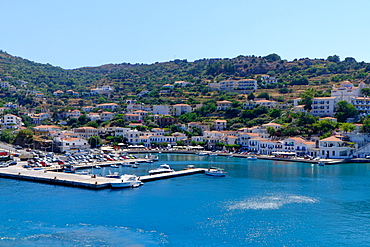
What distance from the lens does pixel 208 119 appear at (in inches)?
4077

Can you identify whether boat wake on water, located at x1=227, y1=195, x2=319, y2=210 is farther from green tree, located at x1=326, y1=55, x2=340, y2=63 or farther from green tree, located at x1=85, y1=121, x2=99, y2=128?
green tree, located at x1=326, y1=55, x2=340, y2=63

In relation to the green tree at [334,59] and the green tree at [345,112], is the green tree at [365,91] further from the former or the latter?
the green tree at [334,59]

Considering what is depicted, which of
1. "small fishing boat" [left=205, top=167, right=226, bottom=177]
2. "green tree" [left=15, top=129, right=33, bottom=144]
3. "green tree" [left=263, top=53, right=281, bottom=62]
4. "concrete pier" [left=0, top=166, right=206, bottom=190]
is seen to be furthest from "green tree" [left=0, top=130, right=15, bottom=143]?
"green tree" [left=263, top=53, right=281, bottom=62]

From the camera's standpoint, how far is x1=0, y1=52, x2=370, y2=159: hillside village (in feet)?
253

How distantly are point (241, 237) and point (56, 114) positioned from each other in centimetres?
9456

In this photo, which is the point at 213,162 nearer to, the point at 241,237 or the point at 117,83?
the point at 241,237

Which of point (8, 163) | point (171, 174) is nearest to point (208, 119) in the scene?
point (171, 174)

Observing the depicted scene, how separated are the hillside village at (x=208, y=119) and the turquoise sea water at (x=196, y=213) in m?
27.1

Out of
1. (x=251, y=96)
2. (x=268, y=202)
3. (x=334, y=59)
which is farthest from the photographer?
(x=334, y=59)

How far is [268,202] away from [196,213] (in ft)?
24.5

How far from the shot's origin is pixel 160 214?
111 ft

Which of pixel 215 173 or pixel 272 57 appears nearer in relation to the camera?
pixel 215 173

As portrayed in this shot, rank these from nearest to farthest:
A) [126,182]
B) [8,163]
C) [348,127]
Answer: [126,182]
[8,163]
[348,127]

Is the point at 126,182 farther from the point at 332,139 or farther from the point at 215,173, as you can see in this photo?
the point at 332,139
